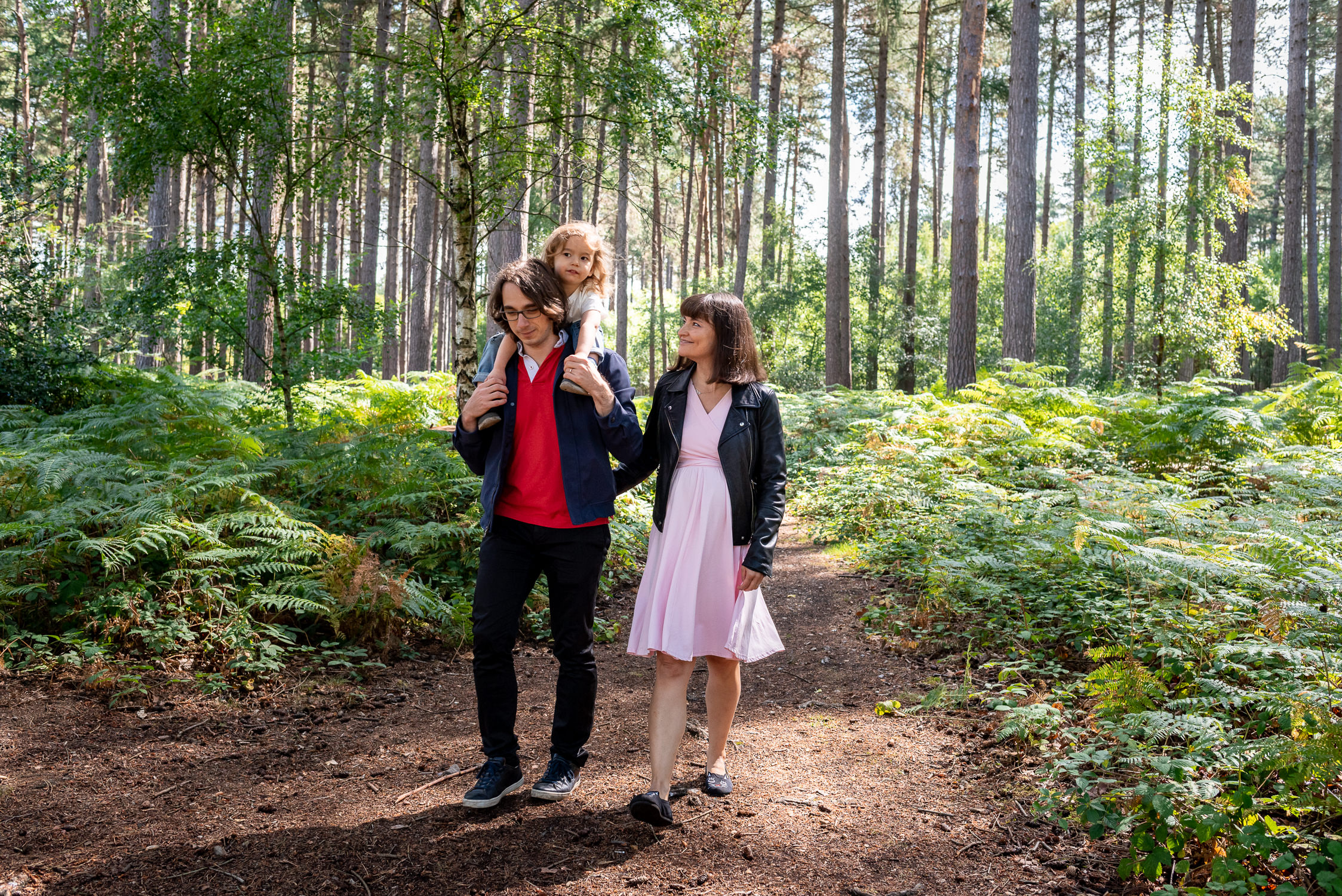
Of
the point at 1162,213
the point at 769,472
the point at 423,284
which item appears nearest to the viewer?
the point at 769,472

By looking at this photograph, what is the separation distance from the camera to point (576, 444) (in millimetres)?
3277

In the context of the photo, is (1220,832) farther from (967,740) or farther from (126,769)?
(126,769)

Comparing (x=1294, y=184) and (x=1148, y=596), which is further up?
(x=1294, y=184)

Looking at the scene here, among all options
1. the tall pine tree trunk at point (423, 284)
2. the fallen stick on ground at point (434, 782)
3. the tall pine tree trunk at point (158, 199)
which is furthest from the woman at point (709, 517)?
the tall pine tree trunk at point (423, 284)

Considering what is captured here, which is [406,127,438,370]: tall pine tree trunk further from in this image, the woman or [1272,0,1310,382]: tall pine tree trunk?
[1272,0,1310,382]: tall pine tree trunk

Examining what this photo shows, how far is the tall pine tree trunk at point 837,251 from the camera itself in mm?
20031

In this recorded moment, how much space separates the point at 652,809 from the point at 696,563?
37.1 inches

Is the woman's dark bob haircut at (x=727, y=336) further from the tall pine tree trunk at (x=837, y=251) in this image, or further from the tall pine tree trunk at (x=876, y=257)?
the tall pine tree trunk at (x=876, y=257)

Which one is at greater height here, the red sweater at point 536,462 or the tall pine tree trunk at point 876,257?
the tall pine tree trunk at point 876,257

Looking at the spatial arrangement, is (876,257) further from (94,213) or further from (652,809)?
(652,809)

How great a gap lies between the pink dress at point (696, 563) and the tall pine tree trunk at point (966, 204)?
11.3 m

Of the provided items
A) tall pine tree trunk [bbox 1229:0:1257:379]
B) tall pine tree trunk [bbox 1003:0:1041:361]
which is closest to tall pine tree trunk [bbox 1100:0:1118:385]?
tall pine tree trunk [bbox 1003:0:1041:361]

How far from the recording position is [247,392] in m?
9.97

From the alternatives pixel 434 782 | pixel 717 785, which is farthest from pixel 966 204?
pixel 434 782
